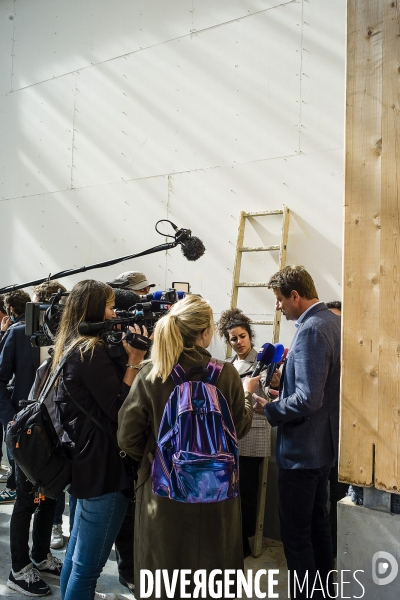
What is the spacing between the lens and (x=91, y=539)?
215 cm

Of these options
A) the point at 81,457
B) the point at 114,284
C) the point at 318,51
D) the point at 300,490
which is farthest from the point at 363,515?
the point at 318,51

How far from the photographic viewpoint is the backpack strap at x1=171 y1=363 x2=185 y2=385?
1848mm

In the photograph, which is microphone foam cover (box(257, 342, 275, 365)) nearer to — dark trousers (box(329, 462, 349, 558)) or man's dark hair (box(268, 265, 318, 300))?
man's dark hair (box(268, 265, 318, 300))

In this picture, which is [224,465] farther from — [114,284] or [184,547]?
[114,284]

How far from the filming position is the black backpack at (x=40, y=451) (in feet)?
7.15

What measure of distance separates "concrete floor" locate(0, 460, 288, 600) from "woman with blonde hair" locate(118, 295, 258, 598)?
1.12 m

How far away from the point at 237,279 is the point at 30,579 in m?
2.49

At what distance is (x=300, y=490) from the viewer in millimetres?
2422

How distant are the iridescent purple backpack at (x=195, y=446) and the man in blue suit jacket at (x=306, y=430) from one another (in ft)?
2.03

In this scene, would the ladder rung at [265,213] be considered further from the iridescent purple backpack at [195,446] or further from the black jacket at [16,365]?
the iridescent purple backpack at [195,446]

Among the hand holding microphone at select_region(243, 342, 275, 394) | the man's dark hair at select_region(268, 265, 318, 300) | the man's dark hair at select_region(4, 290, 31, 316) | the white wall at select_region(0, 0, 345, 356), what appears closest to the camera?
the hand holding microphone at select_region(243, 342, 275, 394)

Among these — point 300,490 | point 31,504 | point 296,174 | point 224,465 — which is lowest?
point 31,504

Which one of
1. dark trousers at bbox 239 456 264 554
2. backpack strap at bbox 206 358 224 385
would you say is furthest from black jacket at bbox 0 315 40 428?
backpack strap at bbox 206 358 224 385

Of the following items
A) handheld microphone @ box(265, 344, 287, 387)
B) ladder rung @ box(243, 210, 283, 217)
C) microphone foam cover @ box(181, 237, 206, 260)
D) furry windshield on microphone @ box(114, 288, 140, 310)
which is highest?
ladder rung @ box(243, 210, 283, 217)
